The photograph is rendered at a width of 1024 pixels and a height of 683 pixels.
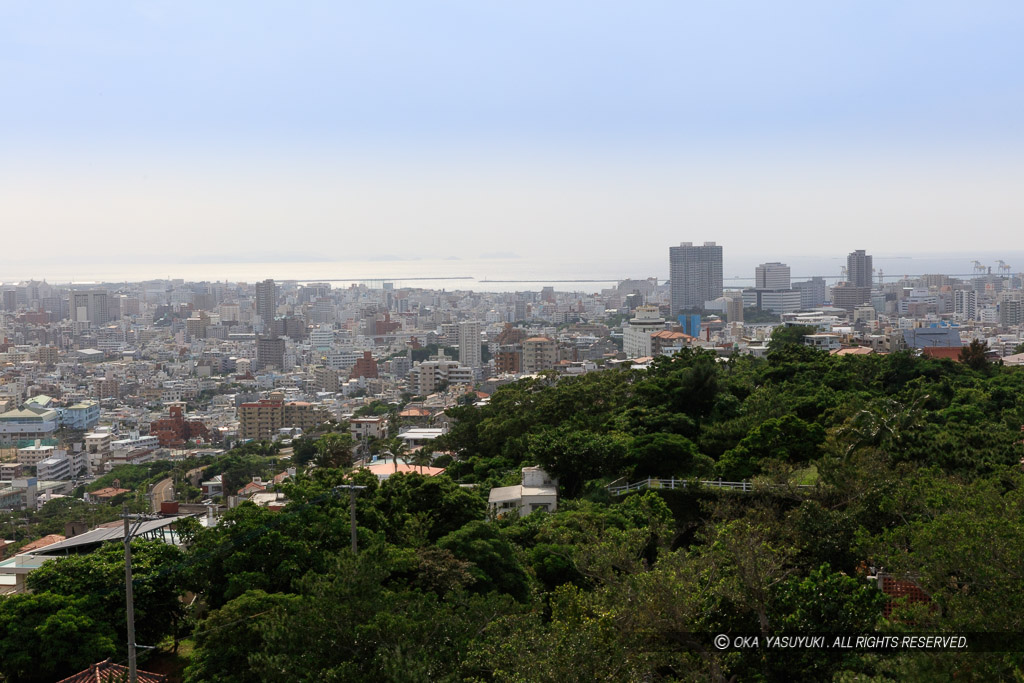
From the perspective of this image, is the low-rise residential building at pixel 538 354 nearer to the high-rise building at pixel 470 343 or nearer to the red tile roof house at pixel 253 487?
the high-rise building at pixel 470 343

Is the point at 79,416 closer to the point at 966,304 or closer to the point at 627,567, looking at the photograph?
the point at 627,567

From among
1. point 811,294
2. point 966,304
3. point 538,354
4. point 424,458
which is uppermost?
point 811,294

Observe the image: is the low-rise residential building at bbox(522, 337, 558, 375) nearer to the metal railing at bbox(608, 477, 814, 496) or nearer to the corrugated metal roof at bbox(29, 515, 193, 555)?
the metal railing at bbox(608, 477, 814, 496)

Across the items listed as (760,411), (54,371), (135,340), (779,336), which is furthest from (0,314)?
(760,411)

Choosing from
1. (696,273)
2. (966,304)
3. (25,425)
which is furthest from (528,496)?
(966,304)

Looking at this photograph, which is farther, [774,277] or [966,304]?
[774,277]

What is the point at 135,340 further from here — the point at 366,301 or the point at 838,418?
the point at 838,418

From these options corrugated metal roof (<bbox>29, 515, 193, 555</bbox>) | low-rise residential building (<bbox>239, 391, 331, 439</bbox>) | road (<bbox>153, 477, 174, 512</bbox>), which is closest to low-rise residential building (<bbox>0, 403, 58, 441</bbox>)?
low-rise residential building (<bbox>239, 391, 331, 439</bbox>)

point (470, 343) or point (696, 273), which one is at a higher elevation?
point (696, 273)
